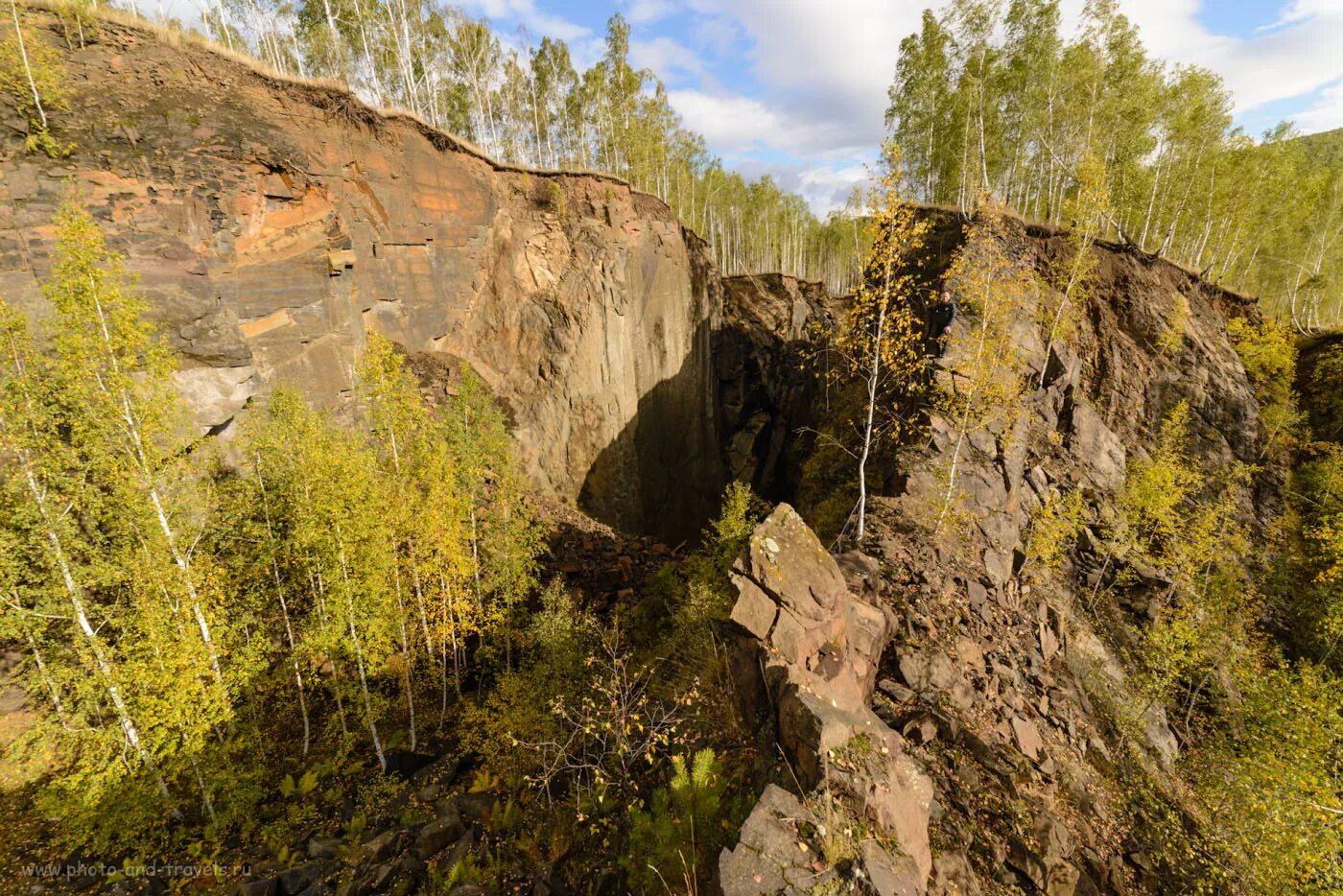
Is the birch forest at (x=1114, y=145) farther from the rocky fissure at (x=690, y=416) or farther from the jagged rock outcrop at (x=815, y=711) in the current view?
the jagged rock outcrop at (x=815, y=711)

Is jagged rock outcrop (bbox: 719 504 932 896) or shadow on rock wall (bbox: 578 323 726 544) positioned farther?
shadow on rock wall (bbox: 578 323 726 544)

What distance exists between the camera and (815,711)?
25.8 feet

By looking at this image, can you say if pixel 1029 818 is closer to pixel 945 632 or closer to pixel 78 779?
pixel 945 632

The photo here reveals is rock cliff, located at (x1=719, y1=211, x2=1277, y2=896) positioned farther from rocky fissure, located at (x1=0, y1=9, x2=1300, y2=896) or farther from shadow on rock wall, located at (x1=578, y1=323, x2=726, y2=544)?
shadow on rock wall, located at (x1=578, y1=323, x2=726, y2=544)

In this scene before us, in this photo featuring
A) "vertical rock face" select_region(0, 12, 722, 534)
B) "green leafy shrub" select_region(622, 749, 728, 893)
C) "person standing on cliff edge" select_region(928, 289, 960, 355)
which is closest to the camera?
"green leafy shrub" select_region(622, 749, 728, 893)

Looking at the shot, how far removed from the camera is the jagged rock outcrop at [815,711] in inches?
252

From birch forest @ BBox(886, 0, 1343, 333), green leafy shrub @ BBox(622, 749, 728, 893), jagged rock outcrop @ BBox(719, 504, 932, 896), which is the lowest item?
green leafy shrub @ BBox(622, 749, 728, 893)

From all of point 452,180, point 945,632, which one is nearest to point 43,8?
point 452,180

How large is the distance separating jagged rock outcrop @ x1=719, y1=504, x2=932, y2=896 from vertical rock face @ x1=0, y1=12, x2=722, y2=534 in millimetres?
20479

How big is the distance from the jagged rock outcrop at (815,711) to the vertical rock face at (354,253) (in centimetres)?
2048

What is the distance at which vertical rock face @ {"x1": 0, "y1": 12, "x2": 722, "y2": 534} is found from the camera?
1644cm

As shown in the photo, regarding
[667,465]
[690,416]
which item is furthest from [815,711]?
[690,416]

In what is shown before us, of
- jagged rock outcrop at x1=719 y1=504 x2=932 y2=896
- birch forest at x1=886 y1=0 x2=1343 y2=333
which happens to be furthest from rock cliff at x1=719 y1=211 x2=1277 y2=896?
birch forest at x1=886 y1=0 x2=1343 y2=333

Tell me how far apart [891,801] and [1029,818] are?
3.73 m
